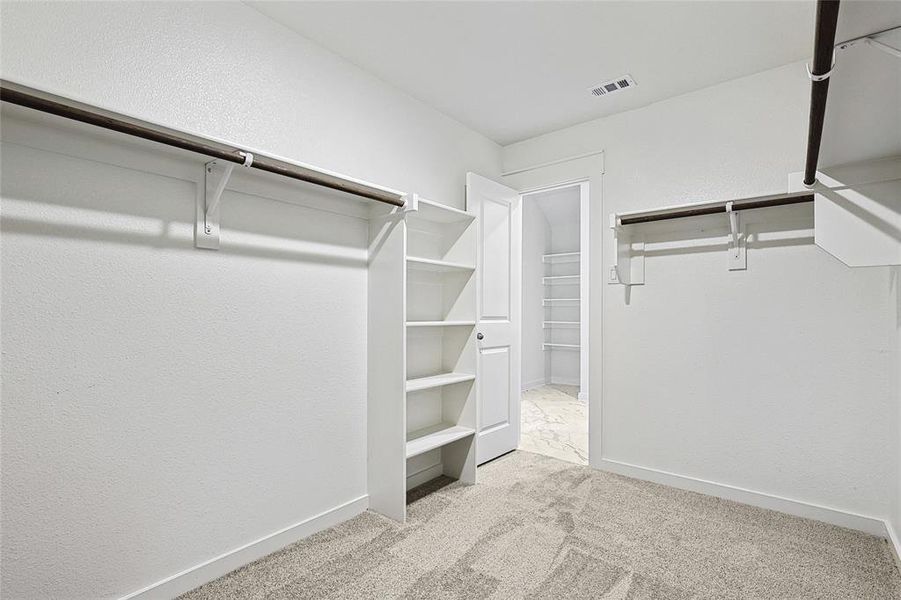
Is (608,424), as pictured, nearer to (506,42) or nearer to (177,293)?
(506,42)

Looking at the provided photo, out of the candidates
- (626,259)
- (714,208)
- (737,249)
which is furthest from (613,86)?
(737,249)

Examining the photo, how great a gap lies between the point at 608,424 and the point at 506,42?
7.85 ft

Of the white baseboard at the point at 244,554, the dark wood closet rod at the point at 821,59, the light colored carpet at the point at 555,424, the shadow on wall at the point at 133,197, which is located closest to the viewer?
the dark wood closet rod at the point at 821,59

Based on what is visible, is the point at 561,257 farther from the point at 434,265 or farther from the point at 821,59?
the point at 821,59

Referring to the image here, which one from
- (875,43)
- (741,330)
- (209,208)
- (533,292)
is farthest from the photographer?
(533,292)

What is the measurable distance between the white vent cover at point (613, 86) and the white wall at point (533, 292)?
3.39 meters

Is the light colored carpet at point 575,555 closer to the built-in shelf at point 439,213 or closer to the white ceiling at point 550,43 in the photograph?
the built-in shelf at point 439,213

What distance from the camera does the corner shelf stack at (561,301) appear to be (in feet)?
21.5

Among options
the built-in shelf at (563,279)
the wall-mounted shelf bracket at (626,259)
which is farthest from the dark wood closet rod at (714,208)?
the built-in shelf at (563,279)

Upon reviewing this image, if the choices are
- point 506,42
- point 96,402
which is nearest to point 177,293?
A: point 96,402

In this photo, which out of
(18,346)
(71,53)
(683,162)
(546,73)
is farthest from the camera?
(683,162)

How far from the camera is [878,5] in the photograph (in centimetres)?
80

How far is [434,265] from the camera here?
8.71ft

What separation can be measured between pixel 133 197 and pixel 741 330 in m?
3.01
